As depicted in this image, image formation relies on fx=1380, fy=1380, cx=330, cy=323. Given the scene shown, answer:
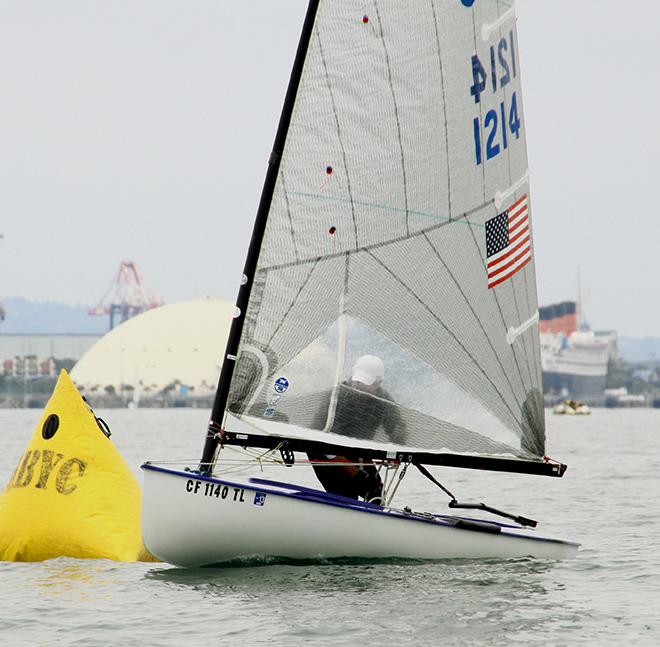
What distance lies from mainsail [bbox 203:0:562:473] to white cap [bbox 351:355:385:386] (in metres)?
0.09

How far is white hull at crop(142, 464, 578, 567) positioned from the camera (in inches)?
450

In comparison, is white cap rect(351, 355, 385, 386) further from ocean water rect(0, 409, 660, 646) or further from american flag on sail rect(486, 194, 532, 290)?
ocean water rect(0, 409, 660, 646)

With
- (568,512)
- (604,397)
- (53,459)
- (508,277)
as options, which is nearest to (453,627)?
(508,277)

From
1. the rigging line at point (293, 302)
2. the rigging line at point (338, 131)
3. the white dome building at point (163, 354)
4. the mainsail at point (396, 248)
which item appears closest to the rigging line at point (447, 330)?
the mainsail at point (396, 248)

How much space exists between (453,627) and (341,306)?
3.37 meters

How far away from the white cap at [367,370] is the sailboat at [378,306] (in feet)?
0.12

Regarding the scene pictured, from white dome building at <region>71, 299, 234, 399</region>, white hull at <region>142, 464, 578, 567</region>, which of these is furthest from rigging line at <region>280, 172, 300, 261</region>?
white dome building at <region>71, 299, 234, 399</region>

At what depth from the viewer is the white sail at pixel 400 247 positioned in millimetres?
12031

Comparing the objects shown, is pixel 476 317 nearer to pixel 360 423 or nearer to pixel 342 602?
pixel 360 423

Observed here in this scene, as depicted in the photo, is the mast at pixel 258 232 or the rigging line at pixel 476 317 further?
the rigging line at pixel 476 317

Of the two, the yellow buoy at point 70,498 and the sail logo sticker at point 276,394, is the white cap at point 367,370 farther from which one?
the yellow buoy at point 70,498

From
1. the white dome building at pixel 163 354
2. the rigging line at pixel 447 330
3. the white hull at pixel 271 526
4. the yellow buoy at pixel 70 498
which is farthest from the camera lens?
the white dome building at pixel 163 354

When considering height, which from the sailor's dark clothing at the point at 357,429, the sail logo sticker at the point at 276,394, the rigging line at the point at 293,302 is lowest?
the sailor's dark clothing at the point at 357,429

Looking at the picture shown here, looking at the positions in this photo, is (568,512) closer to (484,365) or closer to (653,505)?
(653,505)
